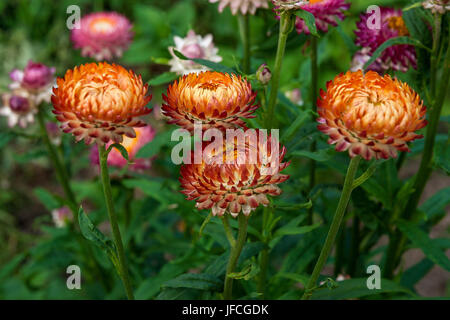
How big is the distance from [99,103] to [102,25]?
4.02 ft

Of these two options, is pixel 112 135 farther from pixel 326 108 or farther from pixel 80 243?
pixel 80 243

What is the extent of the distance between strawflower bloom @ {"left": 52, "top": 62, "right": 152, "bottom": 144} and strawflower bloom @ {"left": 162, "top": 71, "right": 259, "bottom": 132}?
7 centimetres

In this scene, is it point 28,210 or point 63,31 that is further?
point 63,31

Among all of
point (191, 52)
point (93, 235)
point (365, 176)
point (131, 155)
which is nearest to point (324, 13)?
point (191, 52)

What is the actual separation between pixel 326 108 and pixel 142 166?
107 cm

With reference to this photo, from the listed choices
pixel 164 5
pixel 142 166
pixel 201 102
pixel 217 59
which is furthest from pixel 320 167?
pixel 164 5

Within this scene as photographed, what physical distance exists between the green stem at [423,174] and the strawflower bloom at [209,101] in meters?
0.52

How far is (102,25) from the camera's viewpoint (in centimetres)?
206

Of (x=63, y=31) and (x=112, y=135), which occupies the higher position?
(x=63, y=31)

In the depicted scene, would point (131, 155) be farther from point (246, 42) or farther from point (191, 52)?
point (246, 42)

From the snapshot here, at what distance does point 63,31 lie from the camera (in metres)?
3.75

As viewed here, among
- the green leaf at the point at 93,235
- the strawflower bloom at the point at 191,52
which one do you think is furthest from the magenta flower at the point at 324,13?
the green leaf at the point at 93,235

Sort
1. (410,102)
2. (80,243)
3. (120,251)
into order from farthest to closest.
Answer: (80,243) < (120,251) < (410,102)

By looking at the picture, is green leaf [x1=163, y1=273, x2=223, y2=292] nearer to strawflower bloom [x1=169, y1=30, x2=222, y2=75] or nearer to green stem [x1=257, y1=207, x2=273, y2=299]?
green stem [x1=257, y1=207, x2=273, y2=299]
